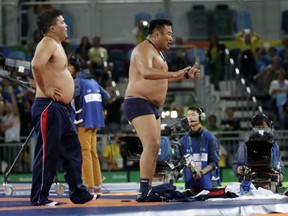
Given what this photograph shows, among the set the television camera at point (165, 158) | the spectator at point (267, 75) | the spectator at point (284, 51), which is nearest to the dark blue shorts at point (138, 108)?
Result: the television camera at point (165, 158)

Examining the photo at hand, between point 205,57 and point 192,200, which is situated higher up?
point 205,57

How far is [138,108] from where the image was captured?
1282 cm

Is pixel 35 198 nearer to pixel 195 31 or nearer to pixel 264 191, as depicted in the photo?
pixel 264 191

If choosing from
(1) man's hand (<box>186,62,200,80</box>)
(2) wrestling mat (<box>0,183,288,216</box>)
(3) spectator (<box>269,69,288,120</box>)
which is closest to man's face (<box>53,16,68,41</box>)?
(1) man's hand (<box>186,62,200,80</box>)

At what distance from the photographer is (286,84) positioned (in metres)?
24.3

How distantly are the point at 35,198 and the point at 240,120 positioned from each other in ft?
39.8

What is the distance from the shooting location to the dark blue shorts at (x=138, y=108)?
12.8 meters

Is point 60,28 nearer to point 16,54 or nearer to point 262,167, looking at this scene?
point 262,167

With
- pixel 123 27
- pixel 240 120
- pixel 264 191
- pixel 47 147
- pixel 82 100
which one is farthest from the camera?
pixel 123 27

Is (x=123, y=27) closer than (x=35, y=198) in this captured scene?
No

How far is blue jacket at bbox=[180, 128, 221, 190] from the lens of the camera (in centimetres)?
1494

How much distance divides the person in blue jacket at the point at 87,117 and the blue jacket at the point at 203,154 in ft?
3.50

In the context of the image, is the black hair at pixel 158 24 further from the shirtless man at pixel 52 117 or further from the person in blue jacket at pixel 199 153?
Answer: the person in blue jacket at pixel 199 153

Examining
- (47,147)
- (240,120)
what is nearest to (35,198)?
(47,147)
